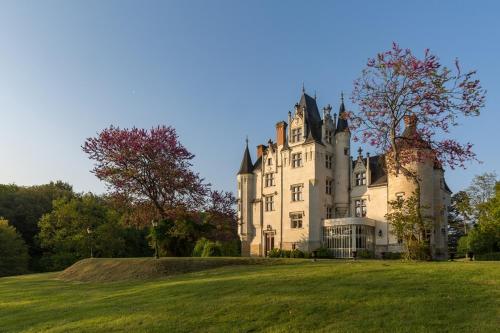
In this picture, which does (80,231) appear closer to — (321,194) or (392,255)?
(321,194)

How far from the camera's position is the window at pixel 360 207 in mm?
44516

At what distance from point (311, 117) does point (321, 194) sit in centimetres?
807

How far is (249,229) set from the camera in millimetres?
50844

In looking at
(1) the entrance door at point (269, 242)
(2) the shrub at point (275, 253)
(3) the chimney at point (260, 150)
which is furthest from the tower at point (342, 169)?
(3) the chimney at point (260, 150)

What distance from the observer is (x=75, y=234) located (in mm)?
57500

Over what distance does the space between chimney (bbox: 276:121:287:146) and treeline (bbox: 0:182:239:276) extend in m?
10.7

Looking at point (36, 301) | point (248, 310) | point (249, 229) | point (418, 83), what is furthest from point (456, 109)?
point (249, 229)

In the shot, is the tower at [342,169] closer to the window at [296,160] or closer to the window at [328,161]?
the window at [328,161]

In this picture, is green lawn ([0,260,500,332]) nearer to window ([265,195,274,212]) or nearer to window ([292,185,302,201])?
window ([292,185,302,201])

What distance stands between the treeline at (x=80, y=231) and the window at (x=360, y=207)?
39.7 ft

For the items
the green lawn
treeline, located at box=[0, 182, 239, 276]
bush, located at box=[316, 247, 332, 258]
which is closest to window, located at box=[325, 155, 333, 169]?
bush, located at box=[316, 247, 332, 258]

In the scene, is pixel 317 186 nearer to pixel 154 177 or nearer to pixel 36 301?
pixel 154 177

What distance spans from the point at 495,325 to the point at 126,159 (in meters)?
28.5

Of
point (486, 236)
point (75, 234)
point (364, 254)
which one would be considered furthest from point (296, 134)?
point (75, 234)
